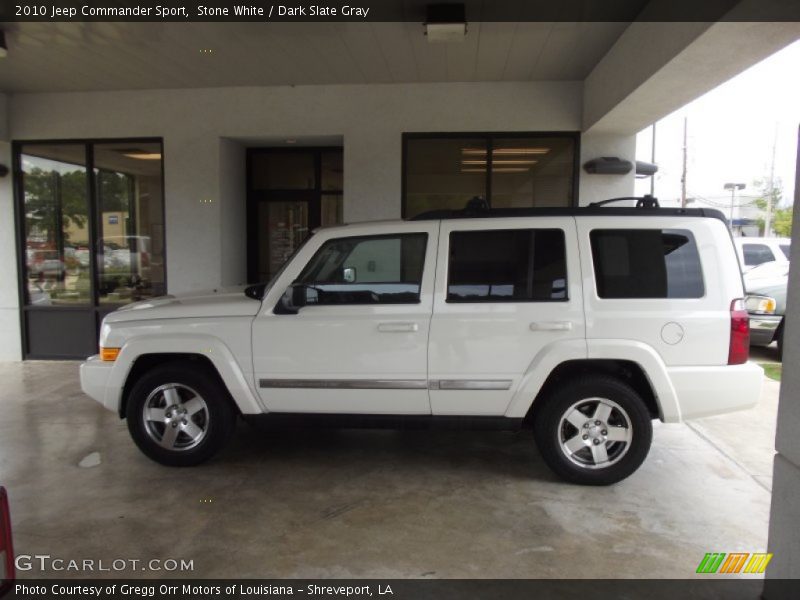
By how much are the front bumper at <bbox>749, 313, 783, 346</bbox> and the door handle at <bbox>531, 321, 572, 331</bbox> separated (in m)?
6.66

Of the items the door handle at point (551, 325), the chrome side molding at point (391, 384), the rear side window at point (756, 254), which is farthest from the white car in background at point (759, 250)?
the chrome side molding at point (391, 384)

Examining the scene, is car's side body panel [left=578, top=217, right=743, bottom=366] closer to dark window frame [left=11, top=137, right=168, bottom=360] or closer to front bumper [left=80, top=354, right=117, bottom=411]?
front bumper [left=80, top=354, right=117, bottom=411]

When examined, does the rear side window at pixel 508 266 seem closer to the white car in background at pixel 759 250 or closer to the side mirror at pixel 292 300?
the side mirror at pixel 292 300

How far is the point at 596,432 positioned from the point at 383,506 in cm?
161

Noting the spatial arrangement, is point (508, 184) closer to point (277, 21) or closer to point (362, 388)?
point (277, 21)

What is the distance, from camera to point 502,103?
7844 millimetres

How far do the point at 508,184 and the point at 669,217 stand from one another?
4140 millimetres

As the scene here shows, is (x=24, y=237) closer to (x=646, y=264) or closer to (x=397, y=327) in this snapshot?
(x=397, y=327)

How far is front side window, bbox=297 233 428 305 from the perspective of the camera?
4.29m

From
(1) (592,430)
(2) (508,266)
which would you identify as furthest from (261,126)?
(1) (592,430)

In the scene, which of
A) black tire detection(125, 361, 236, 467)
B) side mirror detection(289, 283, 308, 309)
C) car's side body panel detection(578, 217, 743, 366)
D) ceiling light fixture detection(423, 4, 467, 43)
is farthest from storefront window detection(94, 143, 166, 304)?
car's side body panel detection(578, 217, 743, 366)

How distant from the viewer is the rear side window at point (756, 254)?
13.7m

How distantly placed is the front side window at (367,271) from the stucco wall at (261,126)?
377cm

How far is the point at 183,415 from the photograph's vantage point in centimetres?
452
